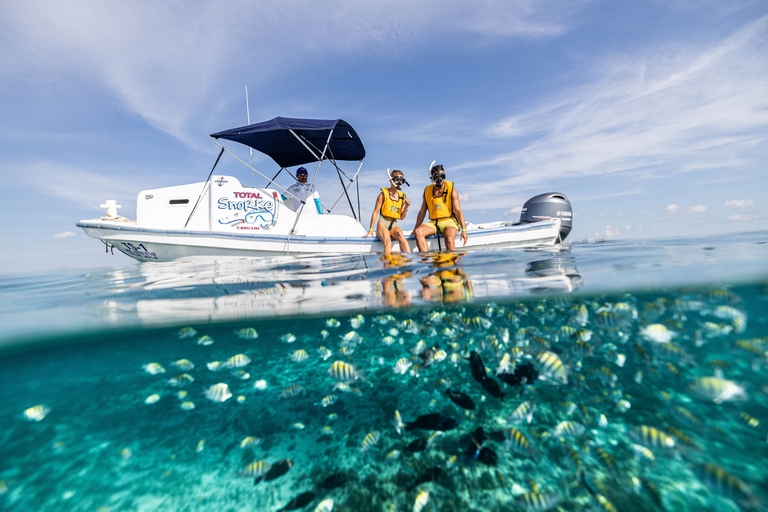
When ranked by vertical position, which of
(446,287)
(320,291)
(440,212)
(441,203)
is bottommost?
(446,287)

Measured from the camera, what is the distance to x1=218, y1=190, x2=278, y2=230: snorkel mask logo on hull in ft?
31.5

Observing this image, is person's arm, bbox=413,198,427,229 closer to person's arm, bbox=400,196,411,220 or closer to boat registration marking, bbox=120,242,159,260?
person's arm, bbox=400,196,411,220

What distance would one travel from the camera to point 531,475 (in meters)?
3.72

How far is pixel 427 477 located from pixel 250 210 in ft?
28.4

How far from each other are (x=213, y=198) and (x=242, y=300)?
5797mm

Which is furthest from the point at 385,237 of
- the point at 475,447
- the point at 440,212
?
the point at 475,447

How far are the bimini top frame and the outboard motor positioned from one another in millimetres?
6376

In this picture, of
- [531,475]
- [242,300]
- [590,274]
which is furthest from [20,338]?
[590,274]

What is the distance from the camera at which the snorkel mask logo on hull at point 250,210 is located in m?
9.61

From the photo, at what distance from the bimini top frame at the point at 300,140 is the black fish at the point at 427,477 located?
7874 millimetres

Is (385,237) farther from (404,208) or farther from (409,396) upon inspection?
(409,396)

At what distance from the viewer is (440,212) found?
28.8 feet

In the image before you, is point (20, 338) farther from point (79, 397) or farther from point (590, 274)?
point (590, 274)

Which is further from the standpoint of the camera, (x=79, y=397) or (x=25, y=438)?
(x=79, y=397)
